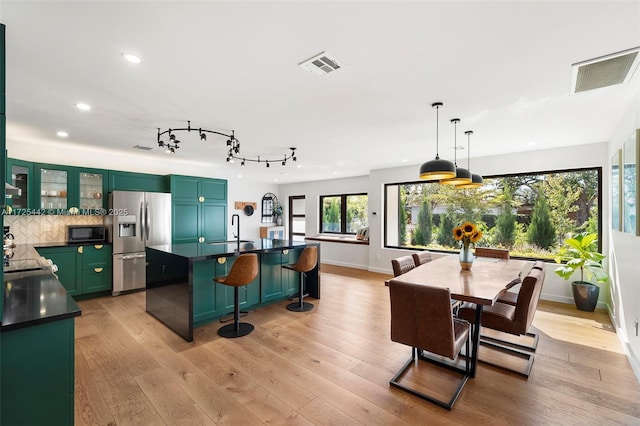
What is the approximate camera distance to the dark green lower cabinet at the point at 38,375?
1.38m

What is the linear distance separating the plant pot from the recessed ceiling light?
601 cm

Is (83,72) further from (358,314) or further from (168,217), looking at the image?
(358,314)

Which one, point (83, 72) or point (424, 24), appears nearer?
point (424, 24)

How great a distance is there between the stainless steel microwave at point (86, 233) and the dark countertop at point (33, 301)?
107 inches

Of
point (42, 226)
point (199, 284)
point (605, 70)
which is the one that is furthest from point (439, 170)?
point (42, 226)

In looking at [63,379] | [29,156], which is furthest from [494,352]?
[29,156]

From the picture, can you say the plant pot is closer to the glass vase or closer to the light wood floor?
the light wood floor

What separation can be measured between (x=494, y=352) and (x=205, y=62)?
3785 millimetres

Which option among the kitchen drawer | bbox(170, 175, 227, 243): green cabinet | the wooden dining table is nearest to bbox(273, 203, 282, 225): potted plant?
bbox(170, 175, 227, 243): green cabinet

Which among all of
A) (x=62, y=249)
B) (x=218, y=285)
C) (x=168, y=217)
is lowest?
(x=218, y=285)

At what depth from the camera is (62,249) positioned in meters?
4.56

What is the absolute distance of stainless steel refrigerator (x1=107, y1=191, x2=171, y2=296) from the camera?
16.4 feet

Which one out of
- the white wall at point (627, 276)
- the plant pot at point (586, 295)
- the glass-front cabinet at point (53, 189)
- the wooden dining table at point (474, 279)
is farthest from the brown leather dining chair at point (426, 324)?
the glass-front cabinet at point (53, 189)

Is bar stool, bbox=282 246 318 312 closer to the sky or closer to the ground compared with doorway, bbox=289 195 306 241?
closer to the ground
